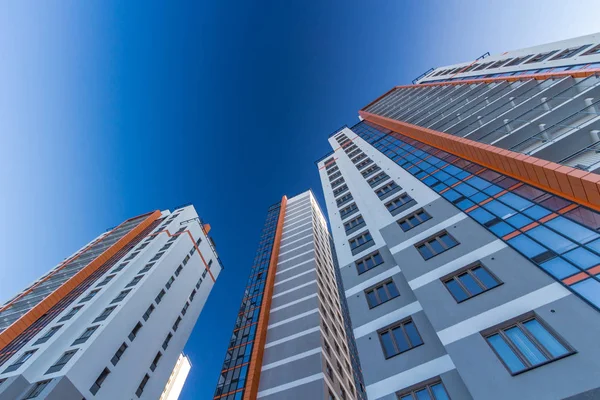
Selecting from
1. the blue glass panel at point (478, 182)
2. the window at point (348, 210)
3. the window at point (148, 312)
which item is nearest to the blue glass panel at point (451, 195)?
the blue glass panel at point (478, 182)

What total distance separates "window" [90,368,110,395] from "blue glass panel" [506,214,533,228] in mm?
34828

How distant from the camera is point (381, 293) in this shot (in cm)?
1791

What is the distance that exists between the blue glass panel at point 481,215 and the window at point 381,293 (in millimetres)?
6014

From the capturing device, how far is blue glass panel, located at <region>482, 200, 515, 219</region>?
1490 centimetres

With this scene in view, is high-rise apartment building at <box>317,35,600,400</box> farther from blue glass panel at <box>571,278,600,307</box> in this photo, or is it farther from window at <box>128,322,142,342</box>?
window at <box>128,322,142,342</box>

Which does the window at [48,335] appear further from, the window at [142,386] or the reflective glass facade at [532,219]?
the reflective glass facade at [532,219]

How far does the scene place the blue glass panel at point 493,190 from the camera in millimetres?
16750

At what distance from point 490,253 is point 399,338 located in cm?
600

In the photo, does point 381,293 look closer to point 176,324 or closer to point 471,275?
point 471,275

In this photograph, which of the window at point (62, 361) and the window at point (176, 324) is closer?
the window at point (62, 361)

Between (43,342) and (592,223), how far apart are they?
4366cm

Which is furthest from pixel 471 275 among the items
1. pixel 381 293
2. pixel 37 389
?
pixel 37 389

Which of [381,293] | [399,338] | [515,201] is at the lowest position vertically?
[399,338]

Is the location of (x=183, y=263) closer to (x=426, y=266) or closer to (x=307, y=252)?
(x=307, y=252)
